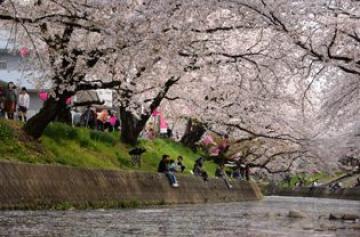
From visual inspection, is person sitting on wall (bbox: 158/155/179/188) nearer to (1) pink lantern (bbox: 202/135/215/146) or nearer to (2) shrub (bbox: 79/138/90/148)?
(2) shrub (bbox: 79/138/90/148)

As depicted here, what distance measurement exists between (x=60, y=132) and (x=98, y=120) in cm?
874

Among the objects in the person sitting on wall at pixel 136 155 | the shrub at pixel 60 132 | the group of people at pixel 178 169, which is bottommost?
the group of people at pixel 178 169

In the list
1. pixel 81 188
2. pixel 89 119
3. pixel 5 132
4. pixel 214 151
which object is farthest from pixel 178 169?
pixel 214 151

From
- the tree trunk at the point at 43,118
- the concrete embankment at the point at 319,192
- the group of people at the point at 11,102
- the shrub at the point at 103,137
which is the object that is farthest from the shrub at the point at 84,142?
the concrete embankment at the point at 319,192

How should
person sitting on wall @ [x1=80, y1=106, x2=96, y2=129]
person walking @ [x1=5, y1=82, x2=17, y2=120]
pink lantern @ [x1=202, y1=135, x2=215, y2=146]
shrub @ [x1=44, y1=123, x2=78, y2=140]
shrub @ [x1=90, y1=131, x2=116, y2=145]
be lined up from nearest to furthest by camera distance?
shrub @ [x1=44, y1=123, x2=78, y2=140]
person walking @ [x1=5, y1=82, x2=17, y2=120]
shrub @ [x1=90, y1=131, x2=116, y2=145]
person sitting on wall @ [x1=80, y1=106, x2=96, y2=129]
pink lantern @ [x1=202, y1=135, x2=215, y2=146]

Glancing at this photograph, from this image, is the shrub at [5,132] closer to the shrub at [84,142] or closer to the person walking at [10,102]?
the person walking at [10,102]

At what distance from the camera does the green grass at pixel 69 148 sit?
56.0 ft

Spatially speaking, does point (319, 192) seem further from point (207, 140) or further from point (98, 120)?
point (98, 120)

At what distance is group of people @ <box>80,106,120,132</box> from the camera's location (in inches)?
1104

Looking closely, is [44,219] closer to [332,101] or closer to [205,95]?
[332,101]

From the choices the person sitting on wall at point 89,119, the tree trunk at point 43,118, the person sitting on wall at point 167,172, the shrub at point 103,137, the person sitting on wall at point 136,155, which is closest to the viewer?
the tree trunk at point 43,118

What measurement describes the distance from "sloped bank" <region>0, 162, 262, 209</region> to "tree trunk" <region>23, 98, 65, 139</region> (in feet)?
6.63

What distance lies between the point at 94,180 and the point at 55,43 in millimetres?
3313

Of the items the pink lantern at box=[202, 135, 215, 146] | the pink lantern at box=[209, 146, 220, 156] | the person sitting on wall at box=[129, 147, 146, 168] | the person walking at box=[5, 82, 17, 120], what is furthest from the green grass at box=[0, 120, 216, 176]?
the pink lantern at box=[209, 146, 220, 156]
